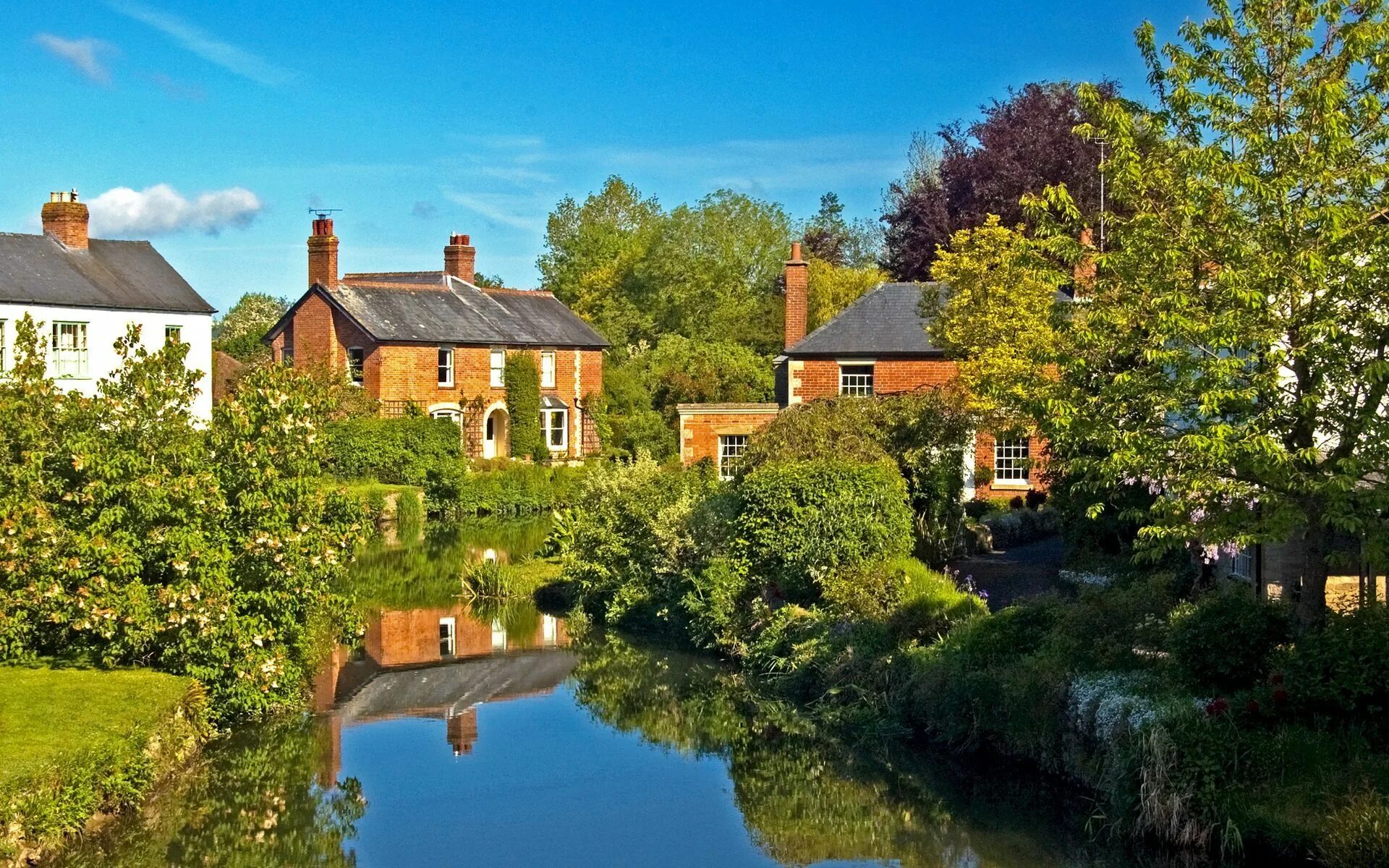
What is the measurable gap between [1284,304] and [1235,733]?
198 inches

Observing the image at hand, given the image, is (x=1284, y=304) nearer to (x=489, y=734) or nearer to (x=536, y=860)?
(x=536, y=860)

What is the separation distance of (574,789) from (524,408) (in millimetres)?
38632

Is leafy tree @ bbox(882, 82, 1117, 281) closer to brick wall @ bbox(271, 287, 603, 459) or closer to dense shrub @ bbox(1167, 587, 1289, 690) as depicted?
brick wall @ bbox(271, 287, 603, 459)

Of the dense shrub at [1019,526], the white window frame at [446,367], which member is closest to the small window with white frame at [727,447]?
the dense shrub at [1019,526]

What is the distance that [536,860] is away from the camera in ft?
50.4

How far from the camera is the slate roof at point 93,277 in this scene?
136 feet

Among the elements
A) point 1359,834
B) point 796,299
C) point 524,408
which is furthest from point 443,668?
point 524,408

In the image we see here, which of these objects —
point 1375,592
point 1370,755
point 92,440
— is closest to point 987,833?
point 1370,755

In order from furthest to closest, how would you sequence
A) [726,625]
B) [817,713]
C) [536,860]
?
[726,625], [817,713], [536,860]

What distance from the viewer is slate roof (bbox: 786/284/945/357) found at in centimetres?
3872

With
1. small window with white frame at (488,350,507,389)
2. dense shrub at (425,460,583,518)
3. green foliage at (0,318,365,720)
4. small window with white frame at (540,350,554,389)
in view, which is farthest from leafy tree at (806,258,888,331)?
green foliage at (0,318,365,720)

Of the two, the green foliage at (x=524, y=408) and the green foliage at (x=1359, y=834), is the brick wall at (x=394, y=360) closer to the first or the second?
the green foliage at (x=524, y=408)

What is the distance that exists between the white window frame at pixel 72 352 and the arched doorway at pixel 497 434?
17179 mm

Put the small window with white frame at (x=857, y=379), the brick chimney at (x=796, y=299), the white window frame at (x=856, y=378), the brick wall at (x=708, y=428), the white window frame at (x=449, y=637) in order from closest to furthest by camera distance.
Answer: the white window frame at (x=449, y=637), the brick wall at (x=708, y=428), the white window frame at (x=856, y=378), the small window with white frame at (x=857, y=379), the brick chimney at (x=796, y=299)
